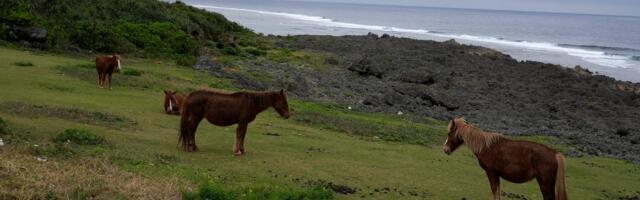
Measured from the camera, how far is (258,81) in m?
31.8

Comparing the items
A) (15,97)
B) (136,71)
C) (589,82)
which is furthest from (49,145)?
(589,82)

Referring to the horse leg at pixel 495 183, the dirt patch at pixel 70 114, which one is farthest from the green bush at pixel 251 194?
the dirt patch at pixel 70 114

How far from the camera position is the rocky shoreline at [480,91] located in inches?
1142

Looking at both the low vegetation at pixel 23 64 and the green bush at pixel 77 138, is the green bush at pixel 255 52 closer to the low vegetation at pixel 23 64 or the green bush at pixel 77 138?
the low vegetation at pixel 23 64

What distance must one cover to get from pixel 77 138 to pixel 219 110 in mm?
2926

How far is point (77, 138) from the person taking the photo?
522 inches

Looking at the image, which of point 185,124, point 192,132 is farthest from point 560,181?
point 185,124

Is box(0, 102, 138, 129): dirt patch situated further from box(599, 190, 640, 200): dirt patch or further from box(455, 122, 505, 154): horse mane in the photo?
box(599, 190, 640, 200): dirt patch

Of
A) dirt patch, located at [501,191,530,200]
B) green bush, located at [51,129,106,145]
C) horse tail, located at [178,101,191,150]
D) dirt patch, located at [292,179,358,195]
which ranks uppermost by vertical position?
horse tail, located at [178,101,191,150]

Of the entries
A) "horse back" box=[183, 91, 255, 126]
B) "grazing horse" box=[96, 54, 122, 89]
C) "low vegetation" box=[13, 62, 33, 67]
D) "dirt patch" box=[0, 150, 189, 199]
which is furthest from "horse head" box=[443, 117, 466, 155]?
"low vegetation" box=[13, 62, 33, 67]

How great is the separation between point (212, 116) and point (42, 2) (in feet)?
83.8

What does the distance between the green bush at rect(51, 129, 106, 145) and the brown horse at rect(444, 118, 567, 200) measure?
7150 millimetres

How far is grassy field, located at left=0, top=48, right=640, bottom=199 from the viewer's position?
409 inches

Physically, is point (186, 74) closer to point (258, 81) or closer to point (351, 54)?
point (258, 81)
